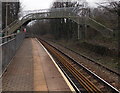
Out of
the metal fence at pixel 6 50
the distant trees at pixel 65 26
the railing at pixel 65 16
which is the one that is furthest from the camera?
the distant trees at pixel 65 26

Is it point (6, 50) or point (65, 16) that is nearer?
point (6, 50)

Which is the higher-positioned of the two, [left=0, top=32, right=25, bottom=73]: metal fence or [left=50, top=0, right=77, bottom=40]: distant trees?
[left=50, top=0, right=77, bottom=40]: distant trees

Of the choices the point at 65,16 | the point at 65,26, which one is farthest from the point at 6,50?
the point at 65,26

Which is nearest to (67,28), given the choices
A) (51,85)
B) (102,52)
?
(102,52)

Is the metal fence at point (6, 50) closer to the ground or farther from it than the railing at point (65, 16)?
closer to the ground

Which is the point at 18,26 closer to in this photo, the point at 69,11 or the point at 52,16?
the point at 52,16

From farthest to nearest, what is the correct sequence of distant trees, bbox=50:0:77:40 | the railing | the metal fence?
1. distant trees, bbox=50:0:77:40
2. the railing
3. the metal fence

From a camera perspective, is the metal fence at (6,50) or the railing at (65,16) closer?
the metal fence at (6,50)

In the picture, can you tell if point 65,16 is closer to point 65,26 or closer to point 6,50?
point 65,26

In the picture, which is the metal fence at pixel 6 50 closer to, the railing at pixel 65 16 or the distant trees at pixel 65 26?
the railing at pixel 65 16

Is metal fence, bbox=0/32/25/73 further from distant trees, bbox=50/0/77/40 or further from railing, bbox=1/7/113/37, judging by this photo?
distant trees, bbox=50/0/77/40

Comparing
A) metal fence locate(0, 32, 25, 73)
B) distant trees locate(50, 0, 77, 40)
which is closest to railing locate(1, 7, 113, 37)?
distant trees locate(50, 0, 77, 40)

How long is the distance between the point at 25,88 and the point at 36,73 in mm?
2549

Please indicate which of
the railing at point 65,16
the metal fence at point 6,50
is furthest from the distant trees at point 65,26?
the metal fence at point 6,50
